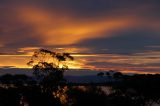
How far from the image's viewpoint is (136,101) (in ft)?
219

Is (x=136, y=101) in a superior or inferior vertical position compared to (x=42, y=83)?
inferior

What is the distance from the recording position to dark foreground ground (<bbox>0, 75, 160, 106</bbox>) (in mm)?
55875

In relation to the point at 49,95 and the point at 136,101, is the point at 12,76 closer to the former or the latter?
the point at 49,95

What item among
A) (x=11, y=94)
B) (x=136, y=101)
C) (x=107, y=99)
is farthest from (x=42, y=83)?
(x=136, y=101)

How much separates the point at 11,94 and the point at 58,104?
282 inches

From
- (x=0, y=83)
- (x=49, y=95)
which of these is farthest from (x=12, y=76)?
(x=49, y=95)

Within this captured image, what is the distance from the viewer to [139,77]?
71062mm

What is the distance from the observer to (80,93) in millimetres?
59188

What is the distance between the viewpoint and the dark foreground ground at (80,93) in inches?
2200

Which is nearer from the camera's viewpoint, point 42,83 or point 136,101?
point 42,83

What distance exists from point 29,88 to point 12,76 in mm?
9782

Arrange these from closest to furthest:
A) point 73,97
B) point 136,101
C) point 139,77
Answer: point 73,97 → point 136,101 → point 139,77

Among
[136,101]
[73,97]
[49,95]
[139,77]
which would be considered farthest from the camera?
[139,77]

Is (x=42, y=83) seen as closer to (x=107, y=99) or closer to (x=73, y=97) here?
(x=73, y=97)
